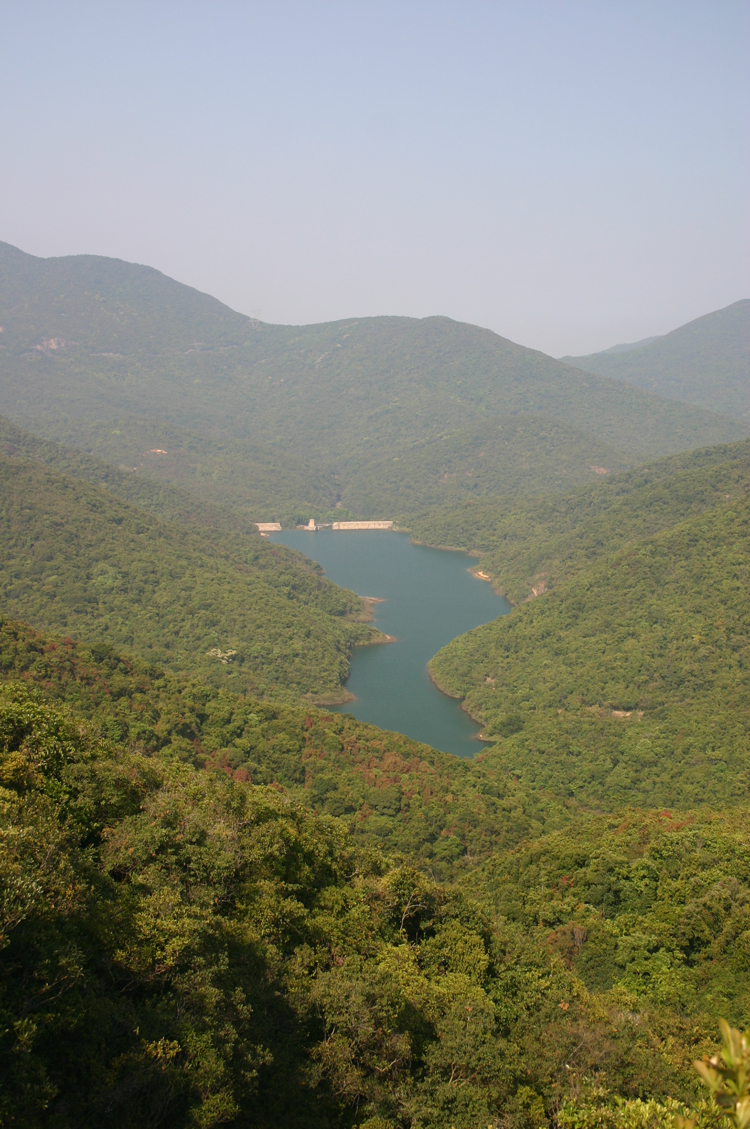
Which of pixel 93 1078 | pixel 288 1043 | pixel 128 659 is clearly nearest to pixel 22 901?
pixel 93 1078

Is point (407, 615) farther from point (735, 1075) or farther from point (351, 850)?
A: point (735, 1075)

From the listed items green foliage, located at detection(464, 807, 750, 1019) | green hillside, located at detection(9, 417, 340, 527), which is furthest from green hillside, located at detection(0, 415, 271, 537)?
green foliage, located at detection(464, 807, 750, 1019)

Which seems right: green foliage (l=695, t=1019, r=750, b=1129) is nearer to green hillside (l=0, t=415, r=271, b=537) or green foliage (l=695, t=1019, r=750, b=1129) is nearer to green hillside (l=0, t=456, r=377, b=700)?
green hillside (l=0, t=456, r=377, b=700)

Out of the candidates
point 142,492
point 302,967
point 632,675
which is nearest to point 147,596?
point 632,675

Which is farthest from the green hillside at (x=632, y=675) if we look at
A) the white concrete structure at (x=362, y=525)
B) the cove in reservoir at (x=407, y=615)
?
the white concrete structure at (x=362, y=525)

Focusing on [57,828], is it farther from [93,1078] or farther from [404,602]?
[404,602]
